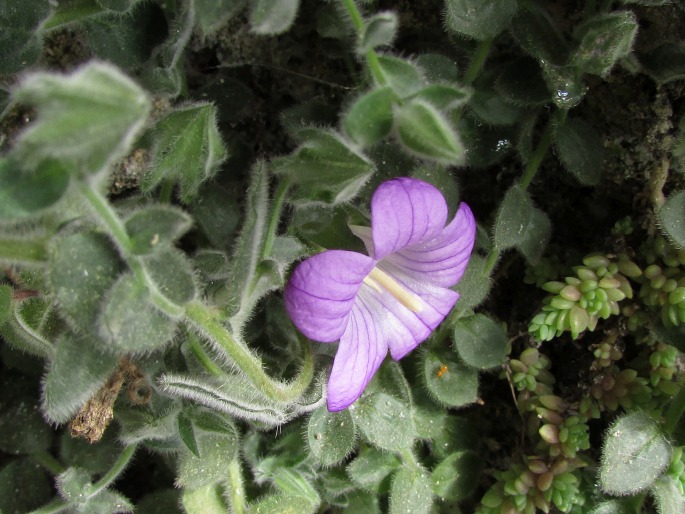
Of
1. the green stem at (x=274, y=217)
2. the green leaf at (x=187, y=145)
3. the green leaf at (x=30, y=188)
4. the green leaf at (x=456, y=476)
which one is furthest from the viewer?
the green leaf at (x=456, y=476)

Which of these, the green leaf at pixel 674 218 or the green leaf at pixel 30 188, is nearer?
the green leaf at pixel 30 188

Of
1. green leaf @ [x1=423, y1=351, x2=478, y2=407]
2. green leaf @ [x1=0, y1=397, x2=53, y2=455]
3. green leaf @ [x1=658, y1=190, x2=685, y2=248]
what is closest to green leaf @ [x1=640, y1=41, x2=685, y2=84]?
green leaf @ [x1=658, y1=190, x2=685, y2=248]

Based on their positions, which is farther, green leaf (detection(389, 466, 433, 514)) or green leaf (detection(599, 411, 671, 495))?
green leaf (detection(389, 466, 433, 514))

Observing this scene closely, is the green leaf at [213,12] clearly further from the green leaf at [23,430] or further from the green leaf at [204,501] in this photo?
the green leaf at [23,430]

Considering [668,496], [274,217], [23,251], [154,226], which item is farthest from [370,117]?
[668,496]

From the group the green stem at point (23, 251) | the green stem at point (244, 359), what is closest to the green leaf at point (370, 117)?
the green stem at point (244, 359)

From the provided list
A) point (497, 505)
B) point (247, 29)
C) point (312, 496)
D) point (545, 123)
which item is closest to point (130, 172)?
point (247, 29)

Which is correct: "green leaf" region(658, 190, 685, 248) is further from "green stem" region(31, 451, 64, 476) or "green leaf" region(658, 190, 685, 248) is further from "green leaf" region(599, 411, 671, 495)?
"green stem" region(31, 451, 64, 476)
